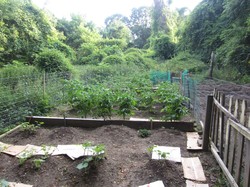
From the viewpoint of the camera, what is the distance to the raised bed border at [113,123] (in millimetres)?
4473

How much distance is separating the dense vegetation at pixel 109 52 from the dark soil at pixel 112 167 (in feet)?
3.59

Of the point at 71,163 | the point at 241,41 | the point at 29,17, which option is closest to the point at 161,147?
the point at 71,163

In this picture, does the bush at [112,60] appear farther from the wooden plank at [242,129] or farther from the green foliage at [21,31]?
the wooden plank at [242,129]

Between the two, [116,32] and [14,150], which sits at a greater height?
[116,32]

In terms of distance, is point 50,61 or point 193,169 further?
point 50,61

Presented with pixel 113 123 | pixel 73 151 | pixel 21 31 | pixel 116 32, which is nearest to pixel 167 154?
pixel 73 151

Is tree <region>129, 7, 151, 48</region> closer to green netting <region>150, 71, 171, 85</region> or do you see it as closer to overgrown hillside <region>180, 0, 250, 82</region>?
overgrown hillside <region>180, 0, 250, 82</region>

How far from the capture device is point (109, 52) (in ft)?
56.0

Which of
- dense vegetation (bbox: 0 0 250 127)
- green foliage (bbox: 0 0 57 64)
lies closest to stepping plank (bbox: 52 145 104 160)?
dense vegetation (bbox: 0 0 250 127)

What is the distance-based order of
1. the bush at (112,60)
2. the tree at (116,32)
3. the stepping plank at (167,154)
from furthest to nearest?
1. the tree at (116,32)
2. the bush at (112,60)
3. the stepping plank at (167,154)

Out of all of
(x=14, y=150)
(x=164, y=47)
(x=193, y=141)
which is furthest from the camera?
(x=164, y=47)

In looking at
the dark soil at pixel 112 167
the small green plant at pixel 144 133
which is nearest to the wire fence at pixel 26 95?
the dark soil at pixel 112 167

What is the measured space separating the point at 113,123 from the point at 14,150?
212 cm

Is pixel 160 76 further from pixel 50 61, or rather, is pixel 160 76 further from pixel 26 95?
pixel 26 95
